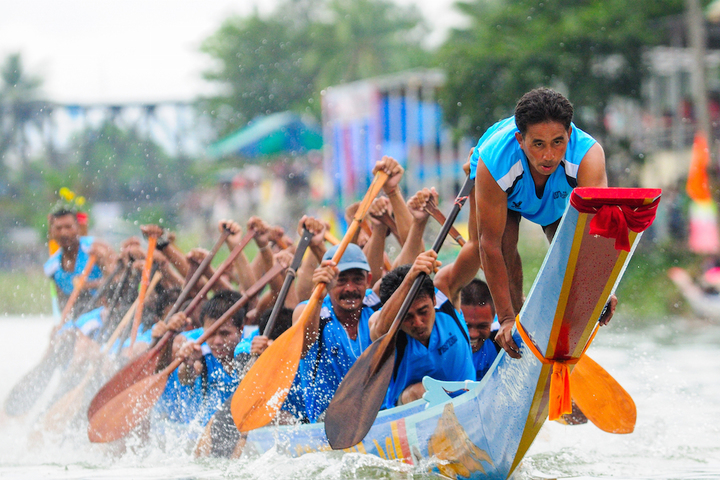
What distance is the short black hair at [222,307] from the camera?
194 inches

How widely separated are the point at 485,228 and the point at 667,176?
10.3m

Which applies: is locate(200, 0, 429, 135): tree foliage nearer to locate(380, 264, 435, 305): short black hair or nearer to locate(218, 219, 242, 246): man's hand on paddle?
locate(218, 219, 242, 246): man's hand on paddle

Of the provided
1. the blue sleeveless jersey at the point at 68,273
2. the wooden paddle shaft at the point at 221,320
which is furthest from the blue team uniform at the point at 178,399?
the blue sleeveless jersey at the point at 68,273

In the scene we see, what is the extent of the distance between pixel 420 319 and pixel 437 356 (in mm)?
216

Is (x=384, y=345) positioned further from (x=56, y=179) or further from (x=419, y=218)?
(x=56, y=179)

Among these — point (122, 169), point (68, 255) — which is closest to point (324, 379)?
point (68, 255)

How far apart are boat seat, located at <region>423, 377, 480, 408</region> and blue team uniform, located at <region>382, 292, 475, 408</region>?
0.37 m

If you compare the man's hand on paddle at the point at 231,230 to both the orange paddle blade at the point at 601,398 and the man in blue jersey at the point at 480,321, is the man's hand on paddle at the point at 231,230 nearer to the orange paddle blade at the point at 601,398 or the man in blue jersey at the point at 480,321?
the man in blue jersey at the point at 480,321

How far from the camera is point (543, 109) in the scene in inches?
105

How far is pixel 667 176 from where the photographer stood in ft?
40.3

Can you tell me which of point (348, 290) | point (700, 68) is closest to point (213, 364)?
point (348, 290)

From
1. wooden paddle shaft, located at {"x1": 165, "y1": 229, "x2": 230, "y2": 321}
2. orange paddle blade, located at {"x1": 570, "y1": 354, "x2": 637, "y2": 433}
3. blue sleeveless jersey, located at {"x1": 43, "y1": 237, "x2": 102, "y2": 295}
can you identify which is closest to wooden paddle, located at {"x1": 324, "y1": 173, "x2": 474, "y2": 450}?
orange paddle blade, located at {"x1": 570, "y1": 354, "x2": 637, "y2": 433}

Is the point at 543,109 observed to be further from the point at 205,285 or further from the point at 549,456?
the point at 205,285

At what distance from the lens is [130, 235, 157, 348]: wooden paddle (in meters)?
5.52
